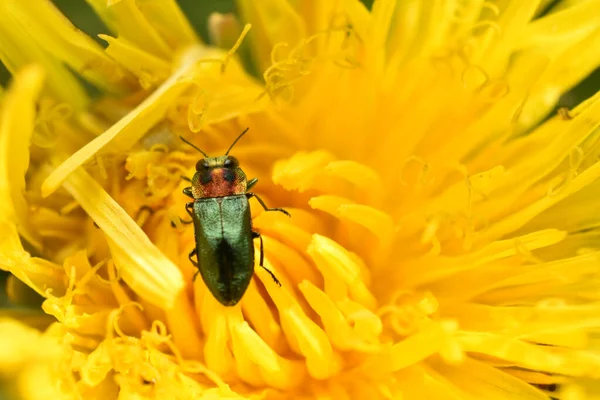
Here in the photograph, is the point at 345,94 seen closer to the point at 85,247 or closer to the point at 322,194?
the point at 322,194

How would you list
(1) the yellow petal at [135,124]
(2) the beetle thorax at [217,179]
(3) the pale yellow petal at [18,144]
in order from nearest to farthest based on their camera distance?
1. (3) the pale yellow petal at [18,144]
2. (1) the yellow petal at [135,124]
3. (2) the beetle thorax at [217,179]

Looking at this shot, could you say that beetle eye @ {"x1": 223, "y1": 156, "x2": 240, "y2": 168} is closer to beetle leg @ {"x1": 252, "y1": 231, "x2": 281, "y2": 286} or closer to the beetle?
the beetle

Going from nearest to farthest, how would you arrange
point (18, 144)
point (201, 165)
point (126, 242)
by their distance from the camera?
point (18, 144) < point (126, 242) < point (201, 165)

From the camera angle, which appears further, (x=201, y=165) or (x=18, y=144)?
(x=201, y=165)

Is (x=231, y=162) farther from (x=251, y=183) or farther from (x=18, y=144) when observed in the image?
(x=18, y=144)

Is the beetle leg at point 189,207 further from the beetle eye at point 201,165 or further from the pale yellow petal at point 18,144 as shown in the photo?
the pale yellow petal at point 18,144

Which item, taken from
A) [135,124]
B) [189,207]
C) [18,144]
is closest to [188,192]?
[189,207]

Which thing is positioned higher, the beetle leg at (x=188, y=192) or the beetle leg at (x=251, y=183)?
the beetle leg at (x=251, y=183)

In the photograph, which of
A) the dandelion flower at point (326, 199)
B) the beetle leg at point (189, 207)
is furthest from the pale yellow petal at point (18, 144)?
the beetle leg at point (189, 207)
